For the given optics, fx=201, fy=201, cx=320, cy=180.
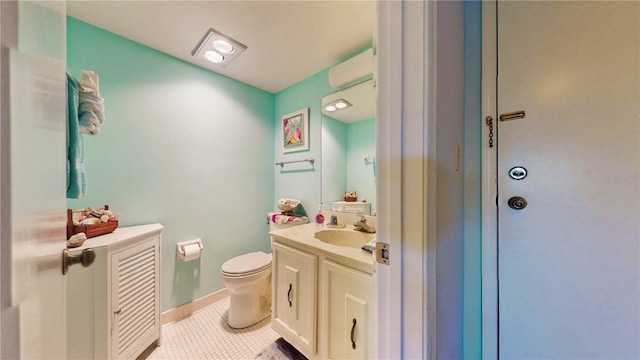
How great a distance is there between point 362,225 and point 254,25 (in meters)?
1.56

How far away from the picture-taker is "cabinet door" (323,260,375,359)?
35.7 inches

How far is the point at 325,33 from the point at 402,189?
4.54ft

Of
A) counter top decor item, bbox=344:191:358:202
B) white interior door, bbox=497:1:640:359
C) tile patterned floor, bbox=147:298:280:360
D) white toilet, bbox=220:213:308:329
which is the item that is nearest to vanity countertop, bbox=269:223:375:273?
counter top decor item, bbox=344:191:358:202

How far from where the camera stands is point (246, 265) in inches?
63.7

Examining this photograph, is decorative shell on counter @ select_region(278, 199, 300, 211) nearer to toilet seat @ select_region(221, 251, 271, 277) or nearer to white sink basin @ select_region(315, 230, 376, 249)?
toilet seat @ select_region(221, 251, 271, 277)

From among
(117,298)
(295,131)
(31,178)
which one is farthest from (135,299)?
(295,131)

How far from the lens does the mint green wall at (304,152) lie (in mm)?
1886

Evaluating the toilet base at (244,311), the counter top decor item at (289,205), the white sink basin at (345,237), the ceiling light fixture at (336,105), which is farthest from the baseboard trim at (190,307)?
the ceiling light fixture at (336,105)

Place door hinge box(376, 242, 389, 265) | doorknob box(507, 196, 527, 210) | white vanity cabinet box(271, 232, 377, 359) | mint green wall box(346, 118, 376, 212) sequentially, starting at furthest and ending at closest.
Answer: mint green wall box(346, 118, 376, 212)
white vanity cabinet box(271, 232, 377, 359)
doorknob box(507, 196, 527, 210)
door hinge box(376, 242, 389, 265)

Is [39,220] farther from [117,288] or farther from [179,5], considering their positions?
[179,5]

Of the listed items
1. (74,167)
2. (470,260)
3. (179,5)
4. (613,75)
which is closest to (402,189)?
(470,260)

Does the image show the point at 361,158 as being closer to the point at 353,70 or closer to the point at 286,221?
the point at 353,70

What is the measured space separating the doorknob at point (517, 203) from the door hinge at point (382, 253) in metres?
0.65

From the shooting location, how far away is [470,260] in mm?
856
